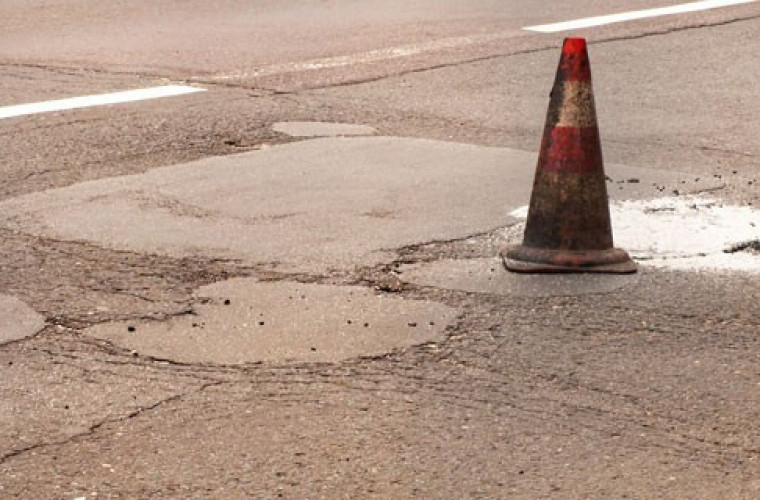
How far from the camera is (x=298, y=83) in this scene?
403 inches

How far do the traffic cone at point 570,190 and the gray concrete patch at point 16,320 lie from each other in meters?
1.83

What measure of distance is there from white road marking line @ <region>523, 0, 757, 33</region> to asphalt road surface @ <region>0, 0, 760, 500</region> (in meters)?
1.21

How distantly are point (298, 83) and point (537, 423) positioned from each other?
18.8 feet

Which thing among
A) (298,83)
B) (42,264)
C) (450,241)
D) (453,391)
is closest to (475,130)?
(298,83)

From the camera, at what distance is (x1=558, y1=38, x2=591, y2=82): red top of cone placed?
21.3 ft

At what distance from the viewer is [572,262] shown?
20.9 ft

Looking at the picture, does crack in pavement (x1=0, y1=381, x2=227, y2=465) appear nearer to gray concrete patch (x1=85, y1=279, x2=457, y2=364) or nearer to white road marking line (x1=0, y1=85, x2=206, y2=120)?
gray concrete patch (x1=85, y1=279, x2=457, y2=364)

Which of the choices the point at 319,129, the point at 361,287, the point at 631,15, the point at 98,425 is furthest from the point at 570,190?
the point at 631,15

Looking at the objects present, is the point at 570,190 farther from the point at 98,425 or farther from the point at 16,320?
the point at 98,425

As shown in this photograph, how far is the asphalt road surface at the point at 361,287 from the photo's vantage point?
4574 millimetres

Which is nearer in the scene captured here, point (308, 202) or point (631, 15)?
point (308, 202)

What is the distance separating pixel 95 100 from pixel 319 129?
5.14 feet

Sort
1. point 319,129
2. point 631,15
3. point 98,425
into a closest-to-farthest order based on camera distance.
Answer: point 98,425
point 319,129
point 631,15

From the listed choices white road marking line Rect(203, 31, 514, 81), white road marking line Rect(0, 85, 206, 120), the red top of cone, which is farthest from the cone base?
white road marking line Rect(203, 31, 514, 81)
